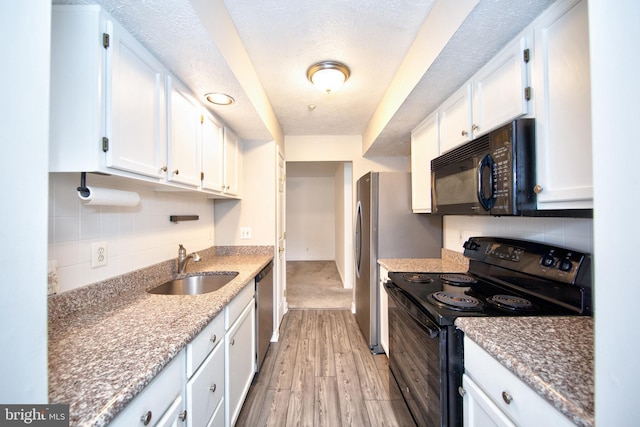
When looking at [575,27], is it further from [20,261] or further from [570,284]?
[20,261]

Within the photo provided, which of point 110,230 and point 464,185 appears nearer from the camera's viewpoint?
point 110,230

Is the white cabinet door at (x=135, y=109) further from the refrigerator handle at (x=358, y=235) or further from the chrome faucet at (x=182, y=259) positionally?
the refrigerator handle at (x=358, y=235)

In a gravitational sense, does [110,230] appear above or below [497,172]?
below

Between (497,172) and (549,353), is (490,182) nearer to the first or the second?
(497,172)

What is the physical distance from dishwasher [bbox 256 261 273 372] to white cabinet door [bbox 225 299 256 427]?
0.32 ft

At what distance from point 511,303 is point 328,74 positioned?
180 cm

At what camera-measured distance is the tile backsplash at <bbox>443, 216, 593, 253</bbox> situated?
3.52ft

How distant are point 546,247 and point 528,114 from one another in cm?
65

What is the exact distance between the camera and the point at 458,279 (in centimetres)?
155

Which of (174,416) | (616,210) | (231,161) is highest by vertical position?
(231,161)

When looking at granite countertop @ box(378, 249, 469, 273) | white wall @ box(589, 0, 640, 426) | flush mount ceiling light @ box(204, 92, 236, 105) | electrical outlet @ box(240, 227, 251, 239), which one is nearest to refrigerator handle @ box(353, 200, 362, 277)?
granite countertop @ box(378, 249, 469, 273)

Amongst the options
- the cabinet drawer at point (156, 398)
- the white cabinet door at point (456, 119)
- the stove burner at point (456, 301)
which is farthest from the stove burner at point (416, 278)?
the cabinet drawer at point (156, 398)

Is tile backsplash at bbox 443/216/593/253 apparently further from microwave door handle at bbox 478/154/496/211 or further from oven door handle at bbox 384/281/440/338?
oven door handle at bbox 384/281/440/338

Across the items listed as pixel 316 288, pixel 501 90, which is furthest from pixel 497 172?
pixel 316 288
